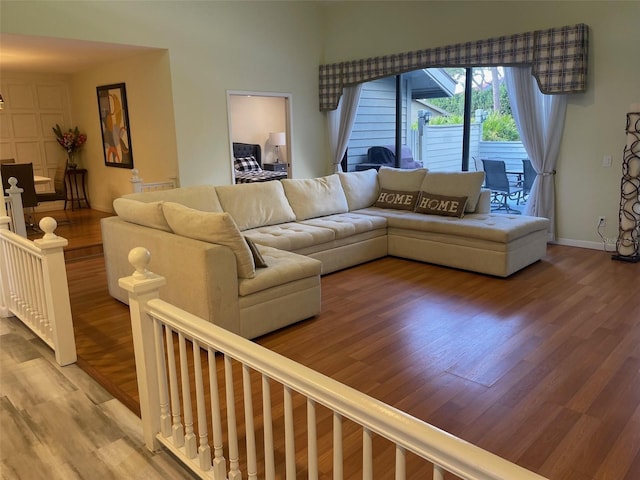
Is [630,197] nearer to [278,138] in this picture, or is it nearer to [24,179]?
[278,138]

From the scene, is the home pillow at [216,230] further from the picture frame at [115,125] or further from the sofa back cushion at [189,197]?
the picture frame at [115,125]

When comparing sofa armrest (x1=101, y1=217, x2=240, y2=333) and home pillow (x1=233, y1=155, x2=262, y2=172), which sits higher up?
home pillow (x1=233, y1=155, x2=262, y2=172)

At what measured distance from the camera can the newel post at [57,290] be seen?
2809 mm

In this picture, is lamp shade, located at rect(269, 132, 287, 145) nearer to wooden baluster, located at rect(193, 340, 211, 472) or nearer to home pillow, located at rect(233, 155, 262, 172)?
home pillow, located at rect(233, 155, 262, 172)

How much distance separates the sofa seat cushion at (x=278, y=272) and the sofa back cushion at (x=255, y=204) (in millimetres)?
1006

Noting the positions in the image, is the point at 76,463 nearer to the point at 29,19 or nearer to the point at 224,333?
the point at 224,333

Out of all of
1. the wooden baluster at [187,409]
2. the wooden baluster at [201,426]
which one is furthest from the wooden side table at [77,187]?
the wooden baluster at [201,426]

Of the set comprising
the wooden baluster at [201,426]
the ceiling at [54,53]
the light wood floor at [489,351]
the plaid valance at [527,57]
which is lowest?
the light wood floor at [489,351]

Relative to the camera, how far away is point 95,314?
3875 mm

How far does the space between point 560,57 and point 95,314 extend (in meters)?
5.25

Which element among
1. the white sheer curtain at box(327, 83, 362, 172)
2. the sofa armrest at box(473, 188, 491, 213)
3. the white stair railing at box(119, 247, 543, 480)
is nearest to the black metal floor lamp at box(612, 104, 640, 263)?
the sofa armrest at box(473, 188, 491, 213)

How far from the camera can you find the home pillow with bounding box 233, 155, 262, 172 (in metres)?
9.72

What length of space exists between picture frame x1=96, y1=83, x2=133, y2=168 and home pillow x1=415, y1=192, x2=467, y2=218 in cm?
452

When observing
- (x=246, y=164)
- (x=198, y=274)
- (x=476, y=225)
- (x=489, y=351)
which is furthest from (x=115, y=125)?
(x=489, y=351)
